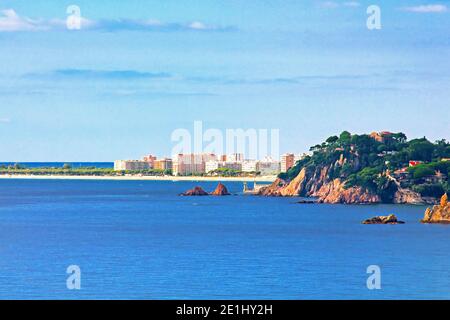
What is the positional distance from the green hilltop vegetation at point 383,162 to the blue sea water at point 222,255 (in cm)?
2027

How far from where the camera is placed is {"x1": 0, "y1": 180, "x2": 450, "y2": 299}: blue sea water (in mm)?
52500

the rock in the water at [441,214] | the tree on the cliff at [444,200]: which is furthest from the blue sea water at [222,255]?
the tree on the cliff at [444,200]

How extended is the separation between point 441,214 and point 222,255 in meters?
34.4

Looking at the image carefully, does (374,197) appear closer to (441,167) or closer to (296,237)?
(441,167)

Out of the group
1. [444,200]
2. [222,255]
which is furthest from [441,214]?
[222,255]

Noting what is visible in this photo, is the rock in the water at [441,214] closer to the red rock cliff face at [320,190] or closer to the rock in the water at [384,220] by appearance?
the rock in the water at [384,220]

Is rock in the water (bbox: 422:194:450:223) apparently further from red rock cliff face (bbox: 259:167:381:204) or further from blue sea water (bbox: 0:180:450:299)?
red rock cliff face (bbox: 259:167:381:204)

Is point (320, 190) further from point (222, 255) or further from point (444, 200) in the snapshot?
point (222, 255)

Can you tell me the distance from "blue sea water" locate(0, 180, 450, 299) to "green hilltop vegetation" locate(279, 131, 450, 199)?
20274 mm

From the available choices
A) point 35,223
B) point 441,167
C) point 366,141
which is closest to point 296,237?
point 35,223

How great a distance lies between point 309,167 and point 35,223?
69474 mm

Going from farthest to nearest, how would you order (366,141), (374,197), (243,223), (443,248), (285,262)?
(366,141)
(374,197)
(243,223)
(443,248)
(285,262)

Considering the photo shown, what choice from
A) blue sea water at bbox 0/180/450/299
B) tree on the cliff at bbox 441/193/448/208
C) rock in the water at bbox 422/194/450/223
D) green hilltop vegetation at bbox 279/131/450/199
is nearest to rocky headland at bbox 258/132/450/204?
green hilltop vegetation at bbox 279/131/450/199
